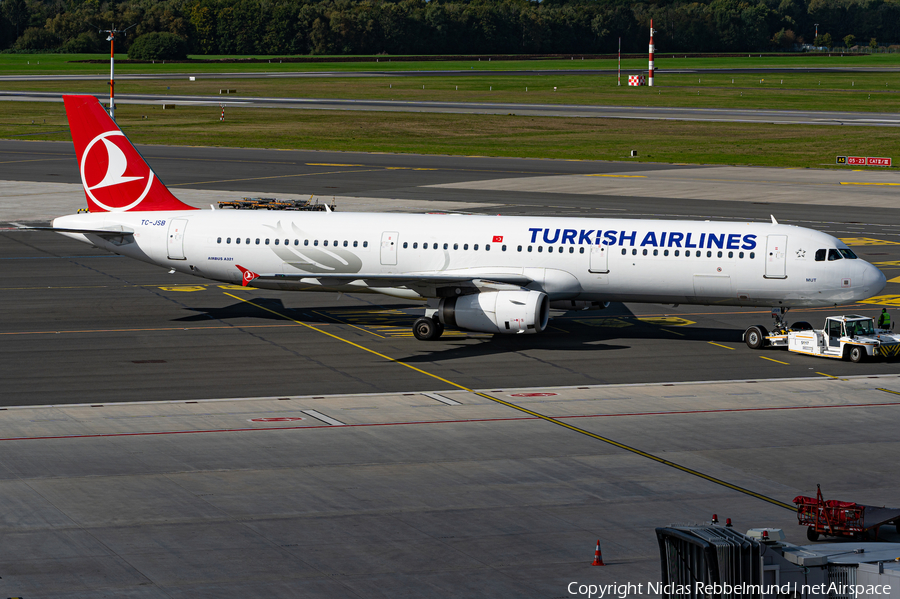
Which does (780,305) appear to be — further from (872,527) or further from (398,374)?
(872,527)

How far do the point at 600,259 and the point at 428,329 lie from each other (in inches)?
295

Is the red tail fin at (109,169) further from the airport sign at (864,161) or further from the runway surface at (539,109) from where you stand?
the runway surface at (539,109)

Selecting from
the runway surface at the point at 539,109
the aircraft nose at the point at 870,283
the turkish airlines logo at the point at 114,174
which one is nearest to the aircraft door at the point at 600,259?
the aircraft nose at the point at 870,283

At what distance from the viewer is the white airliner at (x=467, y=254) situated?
148ft

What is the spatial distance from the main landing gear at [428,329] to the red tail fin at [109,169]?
480 inches

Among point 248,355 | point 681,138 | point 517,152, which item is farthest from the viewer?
point 681,138

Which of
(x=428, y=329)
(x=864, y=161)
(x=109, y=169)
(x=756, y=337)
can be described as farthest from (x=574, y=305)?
(x=864, y=161)

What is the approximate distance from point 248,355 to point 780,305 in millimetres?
21077

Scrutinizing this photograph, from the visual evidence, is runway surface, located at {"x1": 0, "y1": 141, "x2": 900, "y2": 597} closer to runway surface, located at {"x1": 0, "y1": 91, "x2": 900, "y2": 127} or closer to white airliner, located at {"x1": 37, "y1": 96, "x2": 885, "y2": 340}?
white airliner, located at {"x1": 37, "y1": 96, "x2": 885, "y2": 340}

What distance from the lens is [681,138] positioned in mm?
132250

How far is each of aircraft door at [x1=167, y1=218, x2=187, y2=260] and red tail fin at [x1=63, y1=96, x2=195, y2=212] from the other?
150 centimetres

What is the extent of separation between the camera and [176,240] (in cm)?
4997

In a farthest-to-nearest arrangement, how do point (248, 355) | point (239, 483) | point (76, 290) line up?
point (76, 290), point (248, 355), point (239, 483)

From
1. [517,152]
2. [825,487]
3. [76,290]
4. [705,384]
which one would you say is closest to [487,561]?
[825,487]
